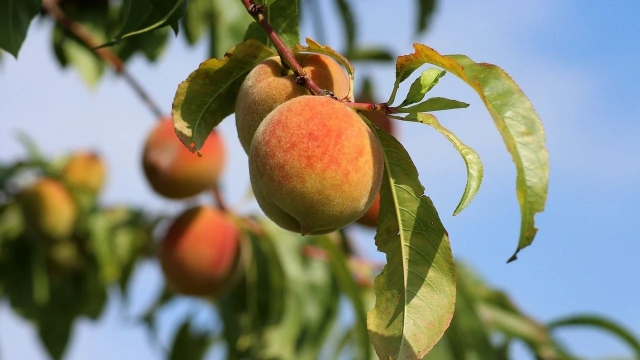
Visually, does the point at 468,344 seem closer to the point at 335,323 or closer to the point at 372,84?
the point at 335,323

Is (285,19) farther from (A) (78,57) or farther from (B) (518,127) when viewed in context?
(A) (78,57)

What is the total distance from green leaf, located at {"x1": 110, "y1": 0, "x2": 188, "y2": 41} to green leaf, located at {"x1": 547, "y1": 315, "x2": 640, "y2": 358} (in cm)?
198

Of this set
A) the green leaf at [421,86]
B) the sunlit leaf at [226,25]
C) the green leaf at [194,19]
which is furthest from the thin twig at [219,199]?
the green leaf at [421,86]

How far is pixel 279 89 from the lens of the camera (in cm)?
102

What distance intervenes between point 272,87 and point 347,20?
1.59 meters

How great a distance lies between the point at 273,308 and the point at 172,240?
0.36 metres

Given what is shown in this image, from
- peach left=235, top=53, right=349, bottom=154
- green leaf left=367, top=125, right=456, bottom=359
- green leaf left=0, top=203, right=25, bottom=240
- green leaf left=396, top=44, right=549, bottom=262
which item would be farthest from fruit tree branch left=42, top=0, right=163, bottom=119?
green leaf left=396, top=44, right=549, bottom=262

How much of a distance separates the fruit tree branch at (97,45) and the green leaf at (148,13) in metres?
1.01

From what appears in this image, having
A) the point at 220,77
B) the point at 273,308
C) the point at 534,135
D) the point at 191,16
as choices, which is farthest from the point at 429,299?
the point at 273,308

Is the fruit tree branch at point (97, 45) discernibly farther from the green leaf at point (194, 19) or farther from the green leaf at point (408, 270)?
the green leaf at point (408, 270)

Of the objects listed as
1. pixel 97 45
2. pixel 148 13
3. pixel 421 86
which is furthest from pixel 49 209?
pixel 421 86

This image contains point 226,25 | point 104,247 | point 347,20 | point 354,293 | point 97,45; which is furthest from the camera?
point 104,247

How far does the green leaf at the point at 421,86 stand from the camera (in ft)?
3.24

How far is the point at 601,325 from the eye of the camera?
8.91ft
